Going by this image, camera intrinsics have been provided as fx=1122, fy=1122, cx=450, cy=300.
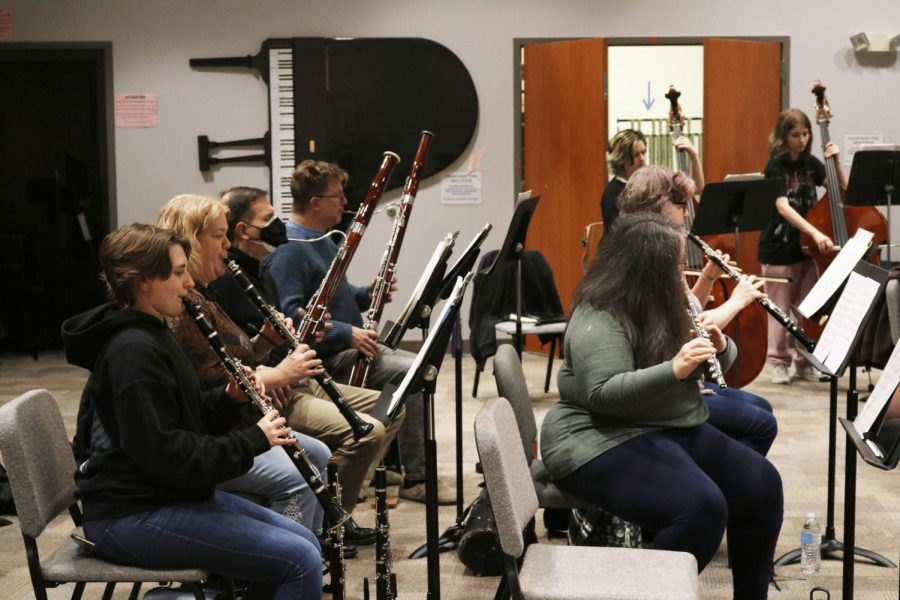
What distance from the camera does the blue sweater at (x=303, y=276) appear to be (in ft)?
12.3

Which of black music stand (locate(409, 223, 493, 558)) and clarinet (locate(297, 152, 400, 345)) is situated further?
clarinet (locate(297, 152, 400, 345))

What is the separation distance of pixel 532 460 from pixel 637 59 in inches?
203

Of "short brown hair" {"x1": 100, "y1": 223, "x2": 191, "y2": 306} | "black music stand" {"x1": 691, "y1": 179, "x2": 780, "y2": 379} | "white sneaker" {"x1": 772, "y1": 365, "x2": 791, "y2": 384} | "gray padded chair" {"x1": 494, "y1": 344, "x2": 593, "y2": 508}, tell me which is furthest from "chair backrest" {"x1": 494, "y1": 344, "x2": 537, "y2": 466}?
"white sneaker" {"x1": 772, "y1": 365, "x2": 791, "y2": 384}

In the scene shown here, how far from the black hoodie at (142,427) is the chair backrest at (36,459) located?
0.35ft

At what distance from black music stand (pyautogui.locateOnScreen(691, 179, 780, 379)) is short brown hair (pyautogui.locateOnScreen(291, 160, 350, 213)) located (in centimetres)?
174

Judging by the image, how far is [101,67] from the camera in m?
7.42

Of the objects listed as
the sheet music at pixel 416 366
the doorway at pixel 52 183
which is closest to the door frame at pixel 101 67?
the doorway at pixel 52 183

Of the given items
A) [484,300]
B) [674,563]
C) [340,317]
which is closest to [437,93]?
[484,300]

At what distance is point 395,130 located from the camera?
24.1 feet

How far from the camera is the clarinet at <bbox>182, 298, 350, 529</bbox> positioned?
251cm

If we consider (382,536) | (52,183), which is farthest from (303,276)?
(52,183)

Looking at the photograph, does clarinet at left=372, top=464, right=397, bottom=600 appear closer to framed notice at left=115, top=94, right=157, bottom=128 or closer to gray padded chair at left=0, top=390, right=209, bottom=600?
gray padded chair at left=0, top=390, right=209, bottom=600

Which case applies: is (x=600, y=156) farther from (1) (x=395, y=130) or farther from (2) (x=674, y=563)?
(2) (x=674, y=563)

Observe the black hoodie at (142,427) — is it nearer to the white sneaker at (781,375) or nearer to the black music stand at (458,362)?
the black music stand at (458,362)
